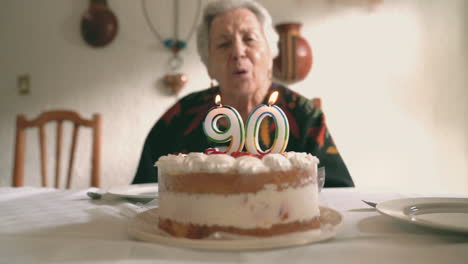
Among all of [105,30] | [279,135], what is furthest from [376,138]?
[279,135]

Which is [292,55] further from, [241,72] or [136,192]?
[136,192]

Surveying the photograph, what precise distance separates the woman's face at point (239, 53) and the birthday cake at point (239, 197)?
41.9 inches

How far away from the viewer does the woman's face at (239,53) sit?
1650mm

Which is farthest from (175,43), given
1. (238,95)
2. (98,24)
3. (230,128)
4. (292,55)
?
(230,128)

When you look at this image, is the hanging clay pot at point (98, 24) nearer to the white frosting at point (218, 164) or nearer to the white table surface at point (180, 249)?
the white table surface at point (180, 249)

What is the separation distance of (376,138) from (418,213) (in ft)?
7.91

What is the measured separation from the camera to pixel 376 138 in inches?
117

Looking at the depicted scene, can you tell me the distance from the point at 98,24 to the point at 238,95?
1.74 metres

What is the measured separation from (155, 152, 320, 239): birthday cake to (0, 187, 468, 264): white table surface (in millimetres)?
71

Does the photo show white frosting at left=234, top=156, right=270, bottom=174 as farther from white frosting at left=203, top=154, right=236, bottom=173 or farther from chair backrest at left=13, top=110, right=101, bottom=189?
chair backrest at left=13, top=110, right=101, bottom=189

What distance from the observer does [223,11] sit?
5.79 feet

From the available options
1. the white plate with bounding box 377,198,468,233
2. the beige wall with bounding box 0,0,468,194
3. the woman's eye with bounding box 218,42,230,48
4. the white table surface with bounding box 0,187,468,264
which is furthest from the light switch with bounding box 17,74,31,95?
the white plate with bounding box 377,198,468,233

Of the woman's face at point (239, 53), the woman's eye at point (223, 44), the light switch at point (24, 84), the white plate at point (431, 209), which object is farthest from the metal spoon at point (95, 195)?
the light switch at point (24, 84)

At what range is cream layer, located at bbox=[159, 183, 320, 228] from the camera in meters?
0.58
